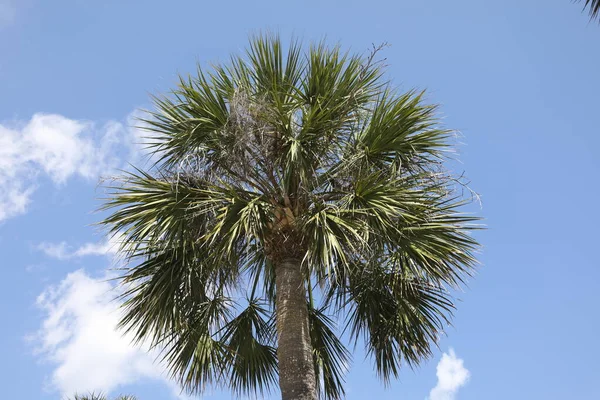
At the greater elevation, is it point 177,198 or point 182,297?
point 177,198

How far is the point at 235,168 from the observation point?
27.3ft

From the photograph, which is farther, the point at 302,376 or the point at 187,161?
the point at 187,161

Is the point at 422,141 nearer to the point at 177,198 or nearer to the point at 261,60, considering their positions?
the point at 261,60

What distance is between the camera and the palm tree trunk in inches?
296

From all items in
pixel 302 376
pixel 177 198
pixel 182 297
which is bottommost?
pixel 302 376

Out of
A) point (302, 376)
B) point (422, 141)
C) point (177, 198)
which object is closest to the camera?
point (302, 376)

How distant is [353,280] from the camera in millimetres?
8812

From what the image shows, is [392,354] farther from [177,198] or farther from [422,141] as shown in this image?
[177,198]

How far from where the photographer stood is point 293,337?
7.78 meters

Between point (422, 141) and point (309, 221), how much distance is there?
2019 millimetres

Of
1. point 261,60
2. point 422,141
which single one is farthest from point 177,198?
point 422,141

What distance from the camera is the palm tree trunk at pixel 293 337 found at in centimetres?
752

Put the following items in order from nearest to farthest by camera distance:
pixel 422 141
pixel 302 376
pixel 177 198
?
pixel 302 376 < pixel 177 198 < pixel 422 141

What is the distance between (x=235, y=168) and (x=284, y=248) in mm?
1089
